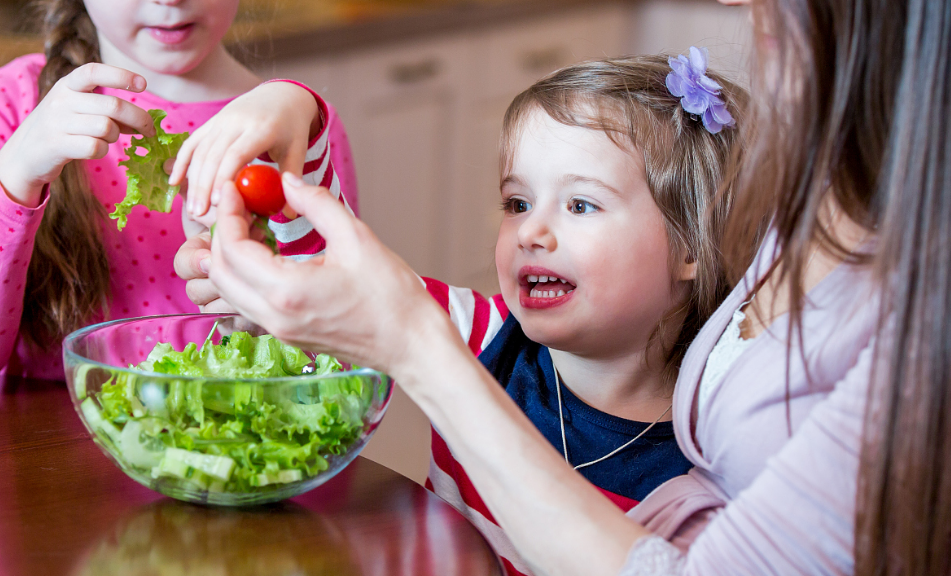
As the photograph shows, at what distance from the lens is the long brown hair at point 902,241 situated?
0.65 meters

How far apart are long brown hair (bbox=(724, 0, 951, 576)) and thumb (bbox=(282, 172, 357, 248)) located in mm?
392

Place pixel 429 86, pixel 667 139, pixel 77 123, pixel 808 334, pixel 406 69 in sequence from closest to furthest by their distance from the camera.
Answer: pixel 808 334 → pixel 77 123 → pixel 667 139 → pixel 406 69 → pixel 429 86

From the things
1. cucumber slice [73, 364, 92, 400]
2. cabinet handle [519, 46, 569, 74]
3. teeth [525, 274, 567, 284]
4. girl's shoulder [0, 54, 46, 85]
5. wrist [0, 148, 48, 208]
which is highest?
cabinet handle [519, 46, 569, 74]

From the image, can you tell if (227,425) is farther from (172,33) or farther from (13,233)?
(172,33)

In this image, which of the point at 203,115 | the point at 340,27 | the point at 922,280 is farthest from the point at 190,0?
the point at 340,27

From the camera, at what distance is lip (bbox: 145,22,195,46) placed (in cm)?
121

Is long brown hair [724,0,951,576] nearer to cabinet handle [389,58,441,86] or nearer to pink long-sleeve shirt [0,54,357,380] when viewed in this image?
pink long-sleeve shirt [0,54,357,380]

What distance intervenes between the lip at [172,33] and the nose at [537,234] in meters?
0.58

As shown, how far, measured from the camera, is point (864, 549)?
662 mm

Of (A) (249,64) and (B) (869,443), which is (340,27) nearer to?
(A) (249,64)

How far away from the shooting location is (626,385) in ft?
4.07

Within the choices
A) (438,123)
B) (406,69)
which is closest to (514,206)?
(406,69)

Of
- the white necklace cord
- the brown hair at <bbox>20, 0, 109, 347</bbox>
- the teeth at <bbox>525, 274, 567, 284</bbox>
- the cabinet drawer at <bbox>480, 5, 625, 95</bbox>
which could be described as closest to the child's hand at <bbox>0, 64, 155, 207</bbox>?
the brown hair at <bbox>20, 0, 109, 347</bbox>

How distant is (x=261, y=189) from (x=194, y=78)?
749 mm
